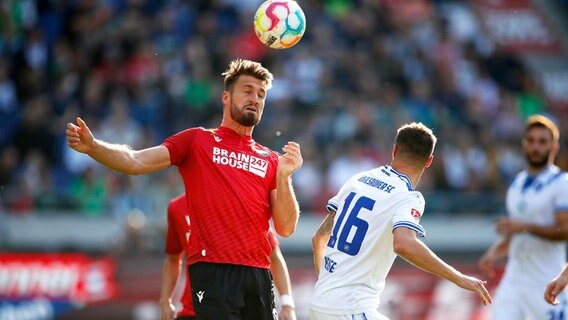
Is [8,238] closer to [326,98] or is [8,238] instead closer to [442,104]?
[326,98]

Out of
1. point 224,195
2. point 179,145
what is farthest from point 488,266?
point 179,145

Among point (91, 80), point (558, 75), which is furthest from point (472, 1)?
point (91, 80)

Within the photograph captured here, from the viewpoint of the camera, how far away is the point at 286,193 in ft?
27.3

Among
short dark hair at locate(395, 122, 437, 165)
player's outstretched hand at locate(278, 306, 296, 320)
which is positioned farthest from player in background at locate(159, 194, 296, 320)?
short dark hair at locate(395, 122, 437, 165)

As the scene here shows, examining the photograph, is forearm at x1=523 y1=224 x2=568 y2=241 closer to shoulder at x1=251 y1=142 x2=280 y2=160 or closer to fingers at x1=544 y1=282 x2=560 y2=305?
fingers at x1=544 y1=282 x2=560 y2=305

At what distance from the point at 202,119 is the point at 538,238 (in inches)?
372

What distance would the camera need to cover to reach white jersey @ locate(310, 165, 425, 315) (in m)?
7.91

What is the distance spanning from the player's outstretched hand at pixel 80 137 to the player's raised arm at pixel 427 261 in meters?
2.22

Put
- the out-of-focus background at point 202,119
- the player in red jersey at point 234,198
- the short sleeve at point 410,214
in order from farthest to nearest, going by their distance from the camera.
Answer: the out-of-focus background at point 202,119 → the player in red jersey at point 234,198 → the short sleeve at point 410,214

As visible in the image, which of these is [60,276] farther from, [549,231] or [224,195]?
[224,195]

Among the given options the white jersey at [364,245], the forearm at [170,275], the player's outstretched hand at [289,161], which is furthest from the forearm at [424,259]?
the forearm at [170,275]

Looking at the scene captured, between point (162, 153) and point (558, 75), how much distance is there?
1998 cm

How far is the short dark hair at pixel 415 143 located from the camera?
809 cm

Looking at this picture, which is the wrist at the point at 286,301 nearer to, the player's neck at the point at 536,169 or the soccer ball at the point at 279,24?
the soccer ball at the point at 279,24
